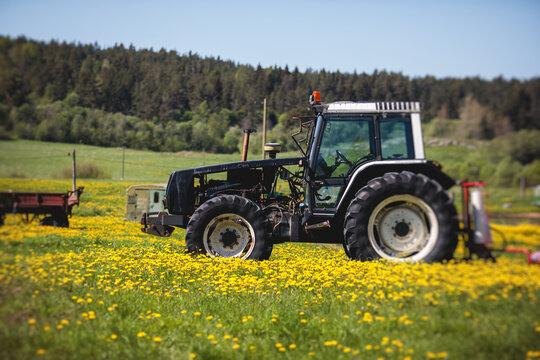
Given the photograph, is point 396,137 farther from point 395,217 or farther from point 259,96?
point 259,96

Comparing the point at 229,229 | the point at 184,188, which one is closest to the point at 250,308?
the point at 229,229

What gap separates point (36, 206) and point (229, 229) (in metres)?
3.12

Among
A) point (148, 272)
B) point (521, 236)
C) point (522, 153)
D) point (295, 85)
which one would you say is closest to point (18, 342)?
point (148, 272)

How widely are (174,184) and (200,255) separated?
145cm

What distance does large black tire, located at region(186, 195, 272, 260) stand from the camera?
593 cm

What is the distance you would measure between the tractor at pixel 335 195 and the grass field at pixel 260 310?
64cm

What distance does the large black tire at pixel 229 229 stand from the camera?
5930 millimetres

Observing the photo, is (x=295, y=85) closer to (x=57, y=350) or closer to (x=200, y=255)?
(x=200, y=255)

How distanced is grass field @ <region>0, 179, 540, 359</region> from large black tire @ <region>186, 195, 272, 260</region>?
3.26 ft

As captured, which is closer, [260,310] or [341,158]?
[260,310]

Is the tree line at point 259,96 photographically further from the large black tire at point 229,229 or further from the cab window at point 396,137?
the large black tire at point 229,229

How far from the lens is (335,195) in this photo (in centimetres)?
591

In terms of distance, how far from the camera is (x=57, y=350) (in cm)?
259

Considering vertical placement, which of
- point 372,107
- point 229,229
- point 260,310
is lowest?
point 260,310
